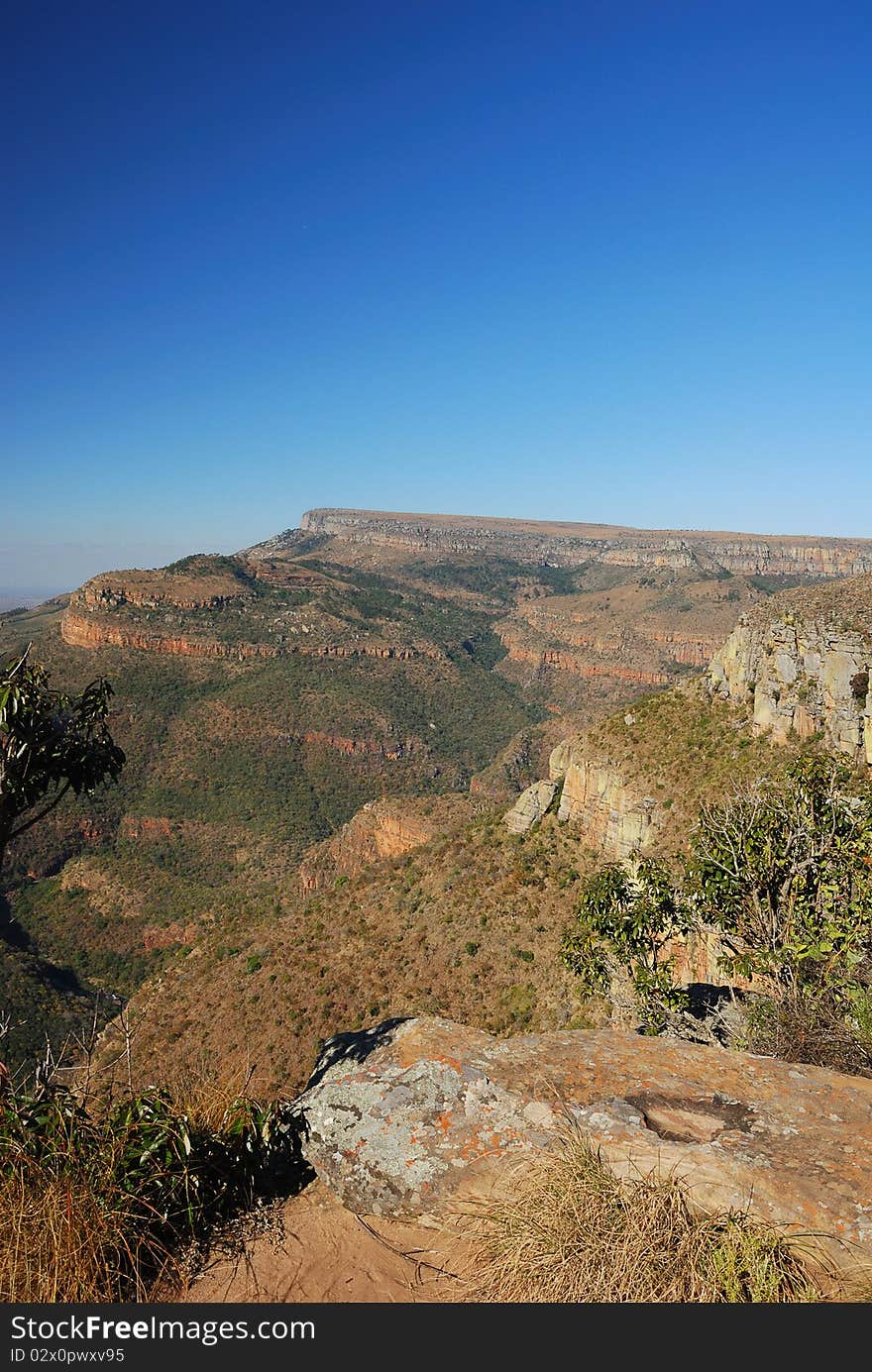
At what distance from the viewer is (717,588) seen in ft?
550

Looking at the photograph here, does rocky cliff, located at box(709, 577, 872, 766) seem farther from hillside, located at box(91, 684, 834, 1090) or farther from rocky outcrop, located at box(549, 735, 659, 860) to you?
rocky outcrop, located at box(549, 735, 659, 860)

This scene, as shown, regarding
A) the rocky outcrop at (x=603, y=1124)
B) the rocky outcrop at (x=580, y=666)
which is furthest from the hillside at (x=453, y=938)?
the rocky outcrop at (x=580, y=666)

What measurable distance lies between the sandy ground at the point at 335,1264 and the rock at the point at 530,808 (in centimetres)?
3327

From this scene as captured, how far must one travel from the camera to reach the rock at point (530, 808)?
124ft

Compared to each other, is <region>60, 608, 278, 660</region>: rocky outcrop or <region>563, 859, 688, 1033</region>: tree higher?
<region>60, 608, 278, 660</region>: rocky outcrop

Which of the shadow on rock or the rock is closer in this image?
the shadow on rock

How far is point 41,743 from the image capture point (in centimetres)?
798

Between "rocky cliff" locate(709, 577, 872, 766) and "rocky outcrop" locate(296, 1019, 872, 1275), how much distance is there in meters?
20.7

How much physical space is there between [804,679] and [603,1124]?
30016mm

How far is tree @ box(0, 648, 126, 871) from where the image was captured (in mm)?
7496

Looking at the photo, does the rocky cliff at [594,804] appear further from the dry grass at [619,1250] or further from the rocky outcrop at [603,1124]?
the dry grass at [619,1250]

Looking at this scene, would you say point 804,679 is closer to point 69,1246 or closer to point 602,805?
point 602,805

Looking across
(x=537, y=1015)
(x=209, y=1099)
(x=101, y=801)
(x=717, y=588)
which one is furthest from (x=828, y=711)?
(x=717, y=588)

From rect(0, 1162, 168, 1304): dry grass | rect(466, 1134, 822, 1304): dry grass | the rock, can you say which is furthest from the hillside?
rect(0, 1162, 168, 1304): dry grass
